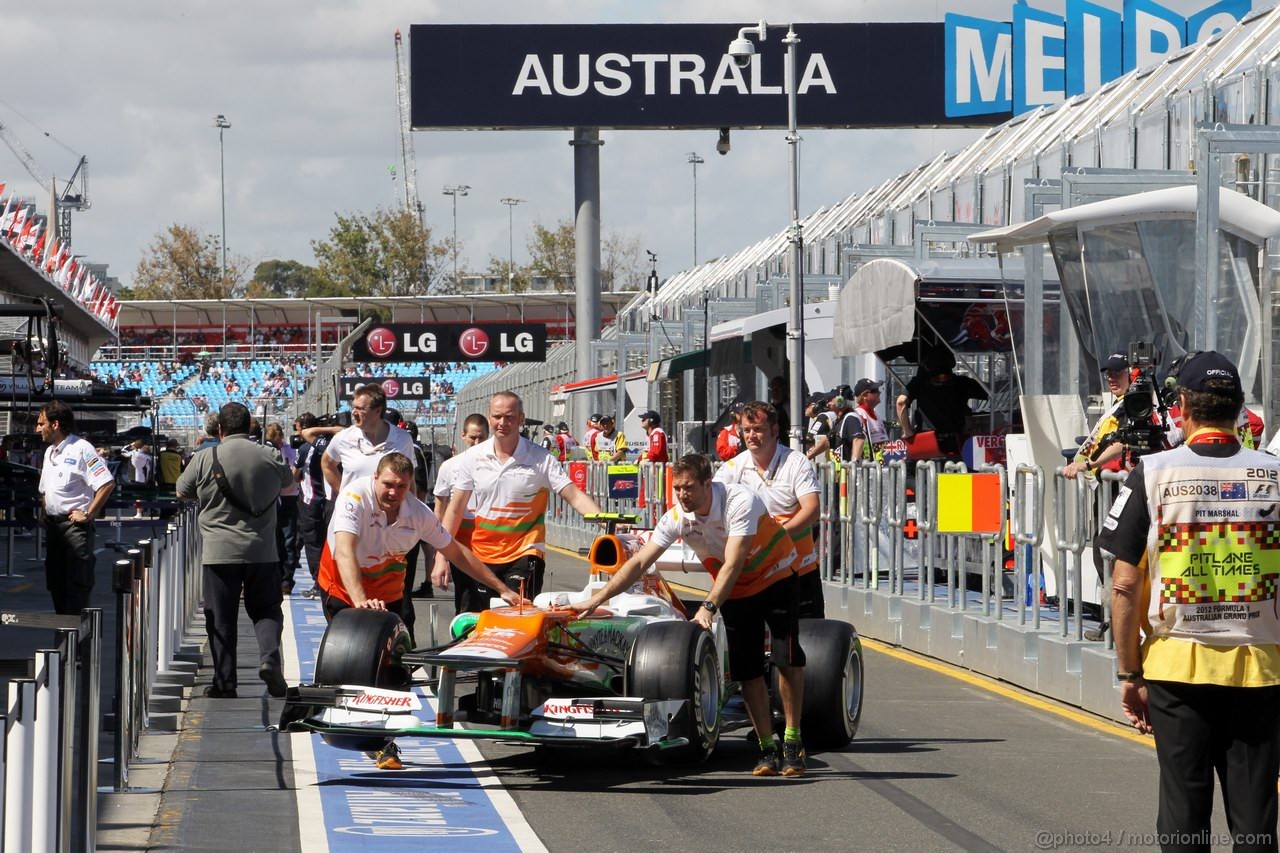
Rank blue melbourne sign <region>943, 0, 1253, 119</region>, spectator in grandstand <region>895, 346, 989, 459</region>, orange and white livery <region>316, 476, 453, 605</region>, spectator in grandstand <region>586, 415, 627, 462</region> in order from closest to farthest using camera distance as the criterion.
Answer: orange and white livery <region>316, 476, 453, 605</region> < spectator in grandstand <region>895, 346, 989, 459</region> < spectator in grandstand <region>586, 415, 627, 462</region> < blue melbourne sign <region>943, 0, 1253, 119</region>

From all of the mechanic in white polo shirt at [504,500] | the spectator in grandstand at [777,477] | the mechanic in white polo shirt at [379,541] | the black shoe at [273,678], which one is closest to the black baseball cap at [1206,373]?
the spectator in grandstand at [777,477]

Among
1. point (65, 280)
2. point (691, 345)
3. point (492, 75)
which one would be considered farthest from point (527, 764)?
point (65, 280)

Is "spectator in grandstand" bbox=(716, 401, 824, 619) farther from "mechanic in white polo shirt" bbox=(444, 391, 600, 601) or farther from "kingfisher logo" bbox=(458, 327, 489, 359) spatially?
"kingfisher logo" bbox=(458, 327, 489, 359)

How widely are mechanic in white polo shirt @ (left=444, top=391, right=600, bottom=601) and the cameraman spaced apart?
2978 millimetres

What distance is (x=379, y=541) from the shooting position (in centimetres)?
995

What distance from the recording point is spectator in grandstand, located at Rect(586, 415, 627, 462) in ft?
98.2

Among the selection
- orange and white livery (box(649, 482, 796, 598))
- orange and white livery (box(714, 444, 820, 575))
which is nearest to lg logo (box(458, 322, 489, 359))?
orange and white livery (box(714, 444, 820, 575))

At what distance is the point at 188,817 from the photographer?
8031 millimetres

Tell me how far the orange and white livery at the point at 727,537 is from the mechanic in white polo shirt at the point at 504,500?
7.51 ft

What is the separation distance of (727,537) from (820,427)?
31.5 ft

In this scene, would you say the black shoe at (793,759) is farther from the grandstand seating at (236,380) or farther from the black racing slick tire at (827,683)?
the grandstand seating at (236,380)

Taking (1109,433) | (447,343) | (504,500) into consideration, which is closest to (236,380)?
(447,343)

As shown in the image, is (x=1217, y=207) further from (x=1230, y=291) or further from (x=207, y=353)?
(x=207, y=353)

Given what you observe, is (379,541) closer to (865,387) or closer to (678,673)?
(678,673)
